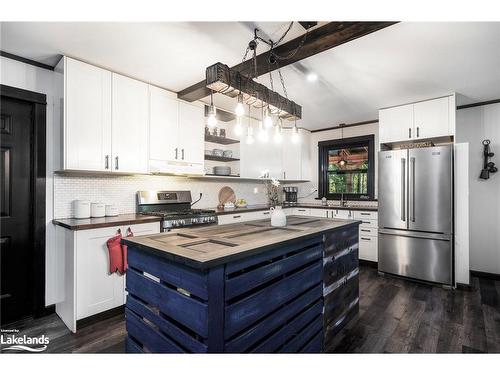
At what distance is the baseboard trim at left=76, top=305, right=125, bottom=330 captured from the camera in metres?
2.40

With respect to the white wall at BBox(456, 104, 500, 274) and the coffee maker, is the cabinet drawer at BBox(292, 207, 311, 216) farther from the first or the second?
the white wall at BBox(456, 104, 500, 274)

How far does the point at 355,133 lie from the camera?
5117 mm

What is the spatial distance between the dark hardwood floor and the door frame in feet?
0.94

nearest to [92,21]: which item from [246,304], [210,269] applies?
[210,269]

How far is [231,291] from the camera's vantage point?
1.38 m

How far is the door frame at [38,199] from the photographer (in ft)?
8.59

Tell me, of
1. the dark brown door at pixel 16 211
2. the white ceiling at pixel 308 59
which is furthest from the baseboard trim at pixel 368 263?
the dark brown door at pixel 16 211

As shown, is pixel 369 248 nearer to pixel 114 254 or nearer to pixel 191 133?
pixel 191 133

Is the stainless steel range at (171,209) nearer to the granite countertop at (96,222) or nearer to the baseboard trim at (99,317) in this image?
the granite countertop at (96,222)

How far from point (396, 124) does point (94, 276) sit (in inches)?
172

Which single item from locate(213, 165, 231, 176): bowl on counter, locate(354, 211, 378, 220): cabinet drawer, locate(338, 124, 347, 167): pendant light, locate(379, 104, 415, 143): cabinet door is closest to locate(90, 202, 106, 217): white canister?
locate(213, 165, 231, 176): bowl on counter

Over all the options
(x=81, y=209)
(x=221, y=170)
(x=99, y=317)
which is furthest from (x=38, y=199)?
(x=221, y=170)
